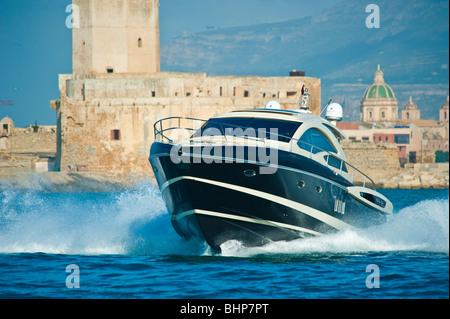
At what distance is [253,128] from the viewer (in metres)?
15.1

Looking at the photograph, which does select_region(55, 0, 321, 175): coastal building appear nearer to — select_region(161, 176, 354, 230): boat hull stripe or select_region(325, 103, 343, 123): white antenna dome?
select_region(325, 103, 343, 123): white antenna dome

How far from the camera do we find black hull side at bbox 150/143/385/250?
1396cm

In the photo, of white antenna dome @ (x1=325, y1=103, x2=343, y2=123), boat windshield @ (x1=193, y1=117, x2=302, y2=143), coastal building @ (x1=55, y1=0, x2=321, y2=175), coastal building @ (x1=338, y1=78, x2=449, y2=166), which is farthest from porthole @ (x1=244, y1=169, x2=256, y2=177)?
coastal building @ (x1=338, y1=78, x2=449, y2=166)

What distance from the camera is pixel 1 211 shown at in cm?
2445

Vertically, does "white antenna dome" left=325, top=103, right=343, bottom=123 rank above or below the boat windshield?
above

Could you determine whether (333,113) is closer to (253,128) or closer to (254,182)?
(253,128)

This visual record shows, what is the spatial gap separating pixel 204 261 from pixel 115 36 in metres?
36.4

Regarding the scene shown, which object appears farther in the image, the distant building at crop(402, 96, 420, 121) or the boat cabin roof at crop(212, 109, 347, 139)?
the distant building at crop(402, 96, 420, 121)

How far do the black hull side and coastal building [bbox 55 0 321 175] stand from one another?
30.9m

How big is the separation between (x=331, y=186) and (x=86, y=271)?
4909 millimetres

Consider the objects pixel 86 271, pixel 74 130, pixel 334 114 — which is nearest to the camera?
pixel 86 271

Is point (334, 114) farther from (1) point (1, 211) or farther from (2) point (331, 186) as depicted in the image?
(1) point (1, 211)

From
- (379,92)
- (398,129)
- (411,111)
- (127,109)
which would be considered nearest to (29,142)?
(127,109)

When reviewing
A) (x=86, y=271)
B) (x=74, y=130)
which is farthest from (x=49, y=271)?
(x=74, y=130)
